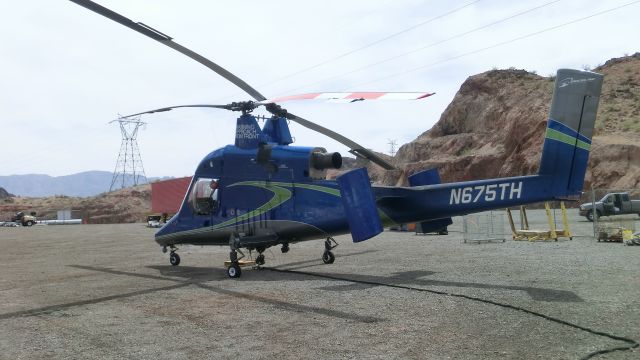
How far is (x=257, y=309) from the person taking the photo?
841 centimetres

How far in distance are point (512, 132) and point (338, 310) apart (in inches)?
2204

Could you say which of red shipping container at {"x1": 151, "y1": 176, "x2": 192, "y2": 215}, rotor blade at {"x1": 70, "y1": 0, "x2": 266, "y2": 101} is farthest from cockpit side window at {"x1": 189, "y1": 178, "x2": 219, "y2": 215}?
red shipping container at {"x1": 151, "y1": 176, "x2": 192, "y2": 215}

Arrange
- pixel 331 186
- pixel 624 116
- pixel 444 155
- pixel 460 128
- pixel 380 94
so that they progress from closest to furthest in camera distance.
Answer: pixel 380 94
pixel 331 186
pixel 624 116
pixel 444 155
pixel 460 128

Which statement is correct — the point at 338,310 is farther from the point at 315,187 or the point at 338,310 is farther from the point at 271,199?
the point at 271,199

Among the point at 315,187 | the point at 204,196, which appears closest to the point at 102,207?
the point at 204,196

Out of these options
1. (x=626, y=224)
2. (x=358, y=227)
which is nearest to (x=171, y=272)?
(x=358, y=227)

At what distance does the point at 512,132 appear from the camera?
59.1m

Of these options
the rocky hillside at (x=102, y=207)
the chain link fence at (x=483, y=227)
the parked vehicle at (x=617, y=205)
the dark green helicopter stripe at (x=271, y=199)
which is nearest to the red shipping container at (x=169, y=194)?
the chain link fence at (x=483, y=227)

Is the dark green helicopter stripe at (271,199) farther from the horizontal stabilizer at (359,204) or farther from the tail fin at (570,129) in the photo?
the tail fin at (570,129)

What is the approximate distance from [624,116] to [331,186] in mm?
55629

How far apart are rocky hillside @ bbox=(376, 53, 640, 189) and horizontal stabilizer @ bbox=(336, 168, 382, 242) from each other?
137ft

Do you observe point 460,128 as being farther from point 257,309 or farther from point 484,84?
point 257,309

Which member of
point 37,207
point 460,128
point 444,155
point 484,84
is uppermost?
point 484,84

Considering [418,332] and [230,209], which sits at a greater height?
[230,209]
